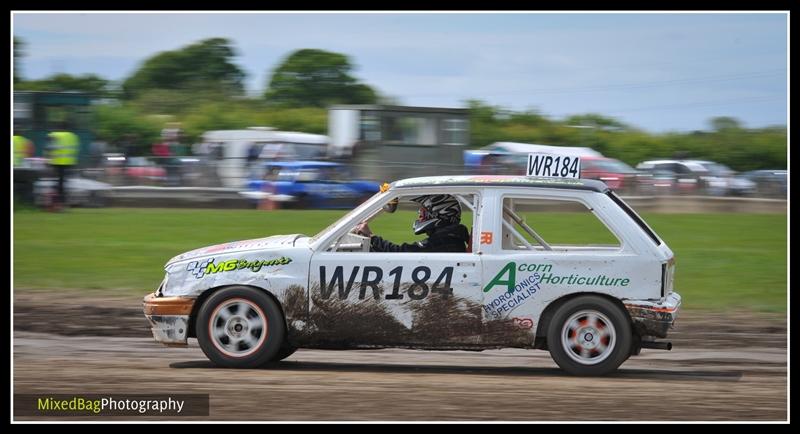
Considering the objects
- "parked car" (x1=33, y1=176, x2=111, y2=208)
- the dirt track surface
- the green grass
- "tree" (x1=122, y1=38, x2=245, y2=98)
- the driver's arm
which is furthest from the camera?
"tree" (x1=122, y1=38, x2=245, y2=98)

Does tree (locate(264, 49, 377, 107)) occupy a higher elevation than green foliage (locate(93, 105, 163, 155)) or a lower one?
higher

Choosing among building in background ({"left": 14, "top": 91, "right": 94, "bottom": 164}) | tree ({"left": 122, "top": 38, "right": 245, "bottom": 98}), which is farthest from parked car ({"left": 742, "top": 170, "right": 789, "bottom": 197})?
tree ({"left": 122, "top": 38, "right": 245, "bottom": 98})

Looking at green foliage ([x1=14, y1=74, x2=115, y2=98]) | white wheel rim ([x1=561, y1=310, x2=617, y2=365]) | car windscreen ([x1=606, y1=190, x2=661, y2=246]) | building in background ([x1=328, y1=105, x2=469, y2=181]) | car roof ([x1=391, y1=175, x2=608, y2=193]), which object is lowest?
white wheel rim ([x1=561, y1=310, x2=617, y2=365])

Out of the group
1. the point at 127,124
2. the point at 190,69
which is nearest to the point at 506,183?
the point at 127,124

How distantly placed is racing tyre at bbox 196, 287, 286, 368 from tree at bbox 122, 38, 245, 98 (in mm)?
45175

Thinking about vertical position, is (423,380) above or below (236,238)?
below

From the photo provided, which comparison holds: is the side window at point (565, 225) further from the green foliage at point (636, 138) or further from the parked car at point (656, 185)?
the green foliage at point (636, 138)

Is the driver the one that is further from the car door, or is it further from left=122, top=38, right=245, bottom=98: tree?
left=122, top=38, right=245, bottom=98: tree

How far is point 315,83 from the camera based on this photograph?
51.9 meters

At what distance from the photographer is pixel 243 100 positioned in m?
49.7

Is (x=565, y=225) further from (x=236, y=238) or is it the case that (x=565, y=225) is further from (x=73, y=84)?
(x=73, y=84)

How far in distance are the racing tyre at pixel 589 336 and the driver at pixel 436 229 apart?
0.97 metres

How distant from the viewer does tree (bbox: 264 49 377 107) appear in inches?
1980

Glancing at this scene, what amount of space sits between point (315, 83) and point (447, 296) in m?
44.8
